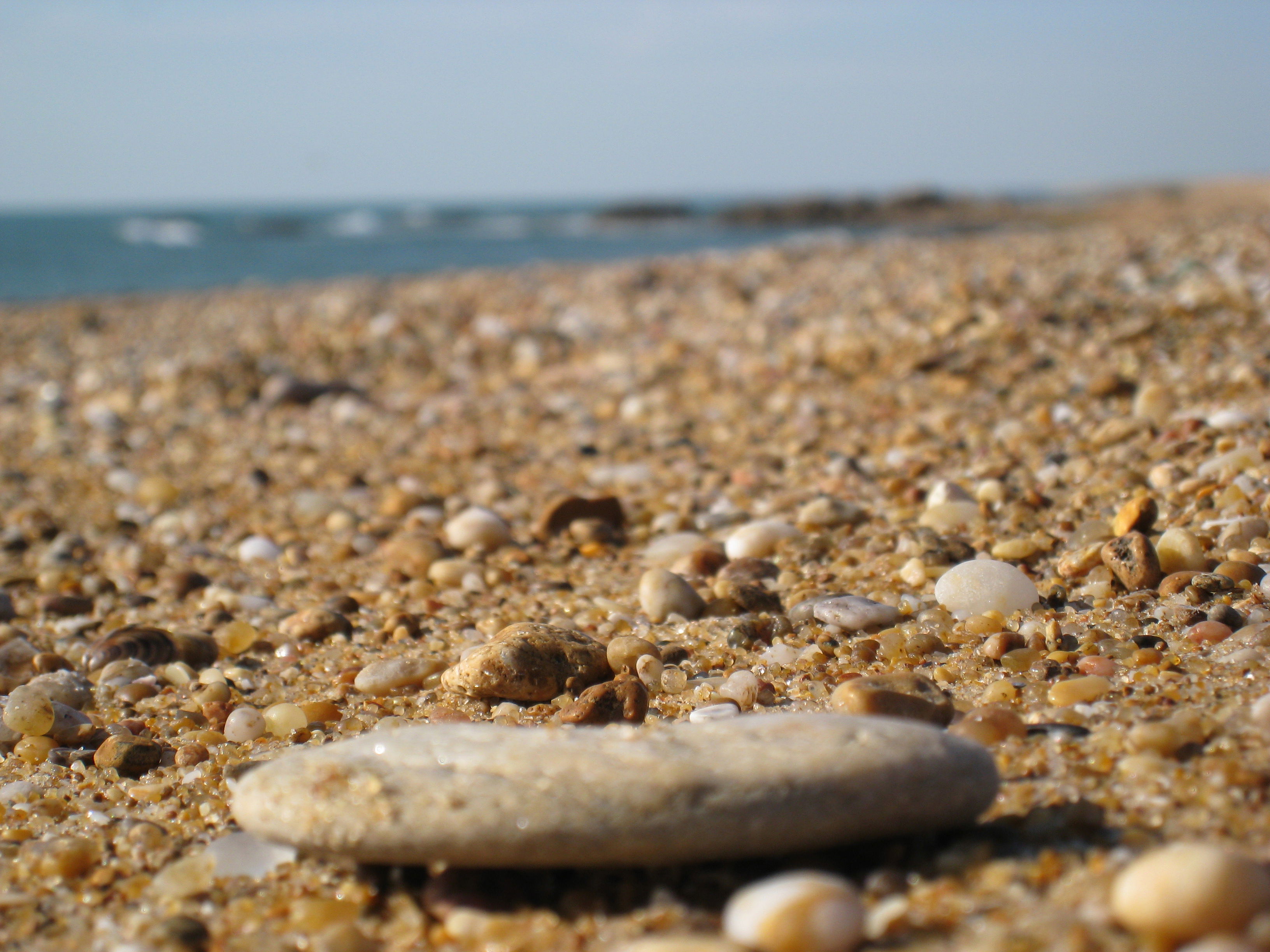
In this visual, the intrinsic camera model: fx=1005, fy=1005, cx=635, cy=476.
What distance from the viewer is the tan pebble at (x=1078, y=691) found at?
166 centimetres

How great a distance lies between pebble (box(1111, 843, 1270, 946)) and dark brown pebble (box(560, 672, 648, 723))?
95 centimetres

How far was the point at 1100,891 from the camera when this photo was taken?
117 centimetres

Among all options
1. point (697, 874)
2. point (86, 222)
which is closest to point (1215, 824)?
point (697, 874)

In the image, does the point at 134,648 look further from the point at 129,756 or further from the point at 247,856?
the point at 247,856

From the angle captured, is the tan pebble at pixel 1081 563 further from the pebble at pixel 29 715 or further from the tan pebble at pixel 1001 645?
the pebble at pixel 29 715

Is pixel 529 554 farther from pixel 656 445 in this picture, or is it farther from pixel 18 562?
pixel 18 562

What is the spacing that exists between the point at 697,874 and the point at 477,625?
1205mm

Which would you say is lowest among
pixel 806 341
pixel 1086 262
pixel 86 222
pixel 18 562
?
pixel 18 562

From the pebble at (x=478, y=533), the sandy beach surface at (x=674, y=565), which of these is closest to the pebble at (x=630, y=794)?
the sandy beach surface at (x=674, y=565)

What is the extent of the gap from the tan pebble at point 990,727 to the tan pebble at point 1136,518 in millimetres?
913

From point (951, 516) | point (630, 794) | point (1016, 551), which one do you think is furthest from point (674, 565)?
point (630, 794)

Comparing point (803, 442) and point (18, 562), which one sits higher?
point (803, 442)

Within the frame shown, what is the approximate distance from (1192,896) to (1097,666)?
2.49 ft

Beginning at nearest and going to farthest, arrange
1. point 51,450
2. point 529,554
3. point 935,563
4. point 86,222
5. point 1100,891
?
1. point 1100,891
2. point 935,563
3. point 529,554
4. point 51,450
5. point 86,222
